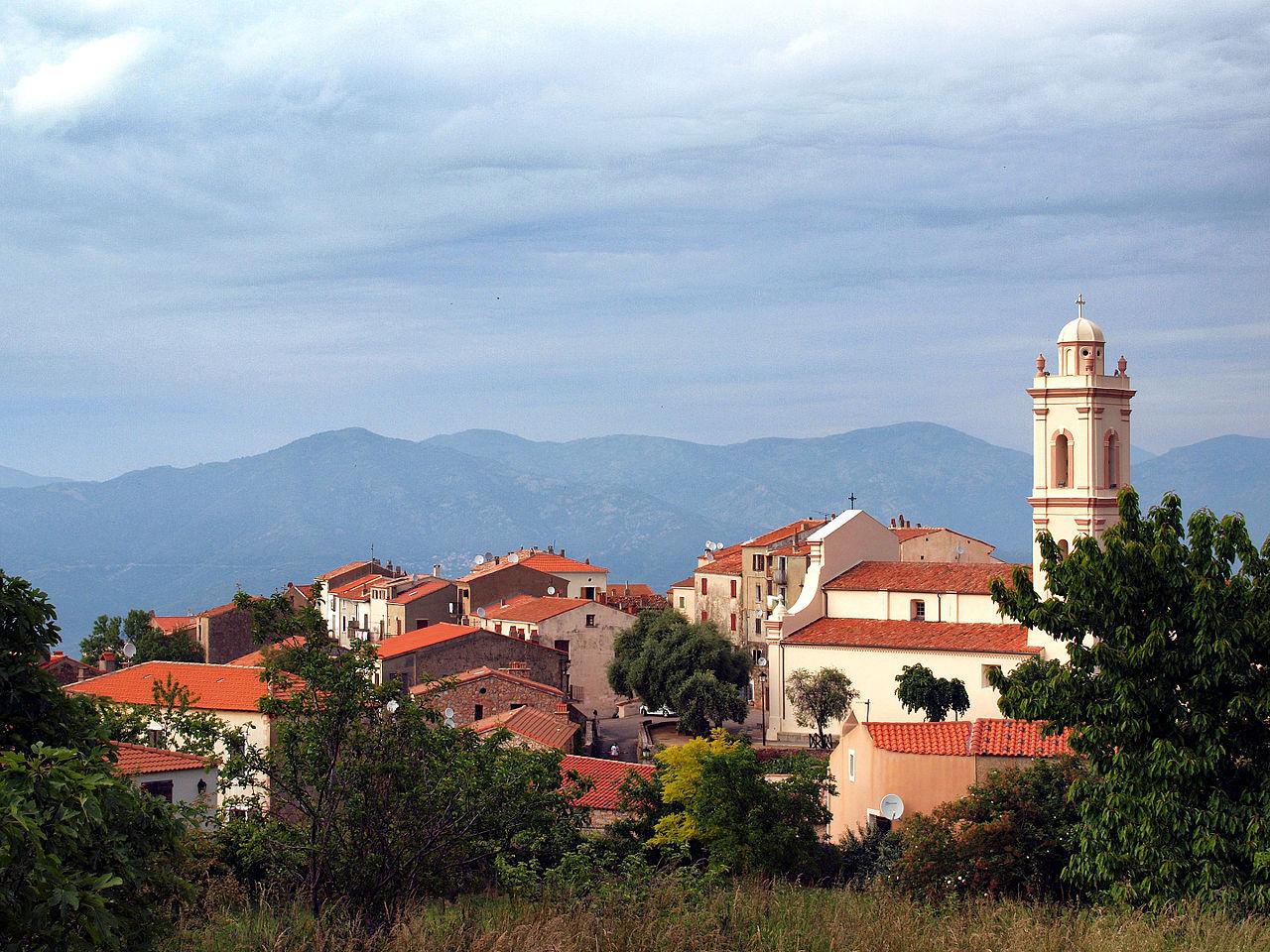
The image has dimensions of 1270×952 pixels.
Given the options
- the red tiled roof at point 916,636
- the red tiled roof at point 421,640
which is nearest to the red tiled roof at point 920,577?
the red tiled roof at point 916,636

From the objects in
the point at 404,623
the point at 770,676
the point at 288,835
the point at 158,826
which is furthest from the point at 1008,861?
the point at 404,623

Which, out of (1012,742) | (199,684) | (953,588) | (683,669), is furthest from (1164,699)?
(683,669)

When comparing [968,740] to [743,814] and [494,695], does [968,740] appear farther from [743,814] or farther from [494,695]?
[494,695]

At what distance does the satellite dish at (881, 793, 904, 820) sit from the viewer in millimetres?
27609

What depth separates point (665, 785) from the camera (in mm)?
26391

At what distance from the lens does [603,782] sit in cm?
3148

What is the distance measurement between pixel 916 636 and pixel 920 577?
3.71m

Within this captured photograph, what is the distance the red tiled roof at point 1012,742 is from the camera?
88.9ft

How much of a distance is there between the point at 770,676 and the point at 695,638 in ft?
10.9

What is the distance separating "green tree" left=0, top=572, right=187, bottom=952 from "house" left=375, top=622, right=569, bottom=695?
42108 mm

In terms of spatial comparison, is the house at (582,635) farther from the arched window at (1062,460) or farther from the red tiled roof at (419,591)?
the arched window at (1062,460)

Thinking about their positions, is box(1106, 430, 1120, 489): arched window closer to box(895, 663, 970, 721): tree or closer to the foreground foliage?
box(895, 663, 970, 721): tree

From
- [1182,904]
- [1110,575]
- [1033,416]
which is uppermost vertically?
[1033,416]

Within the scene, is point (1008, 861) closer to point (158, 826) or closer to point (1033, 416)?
point (158, 826)
